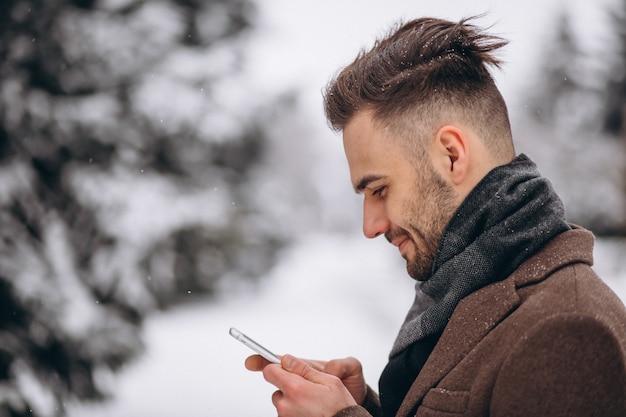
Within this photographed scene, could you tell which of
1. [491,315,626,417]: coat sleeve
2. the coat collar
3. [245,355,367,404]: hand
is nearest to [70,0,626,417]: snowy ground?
[245,355,367,404]: hand

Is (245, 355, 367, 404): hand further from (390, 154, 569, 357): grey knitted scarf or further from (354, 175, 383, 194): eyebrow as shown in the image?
(354, 175, 383, 194): eyebrow

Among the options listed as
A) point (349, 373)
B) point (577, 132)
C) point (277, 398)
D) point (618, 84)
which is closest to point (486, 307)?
point (277, 398)

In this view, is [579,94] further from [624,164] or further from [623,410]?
[623,410]

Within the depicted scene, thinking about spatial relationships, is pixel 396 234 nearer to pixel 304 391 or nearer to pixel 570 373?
pixel 304 391

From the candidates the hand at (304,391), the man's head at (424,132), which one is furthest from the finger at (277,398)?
the man's head at (424,132)

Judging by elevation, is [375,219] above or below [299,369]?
above

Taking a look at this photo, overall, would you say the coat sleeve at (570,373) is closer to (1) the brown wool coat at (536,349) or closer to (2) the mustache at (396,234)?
(1) the brown wool coat at (536,349)

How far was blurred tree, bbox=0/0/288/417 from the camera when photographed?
3.76 metres

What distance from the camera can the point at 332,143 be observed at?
499 centimetres

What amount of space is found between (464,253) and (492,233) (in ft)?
0.27

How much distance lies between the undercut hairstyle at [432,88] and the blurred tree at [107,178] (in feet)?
8.49

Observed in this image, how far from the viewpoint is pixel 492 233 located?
143 centimetres

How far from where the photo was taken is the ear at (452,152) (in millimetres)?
1518

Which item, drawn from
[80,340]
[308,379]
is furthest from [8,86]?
[308,379]
